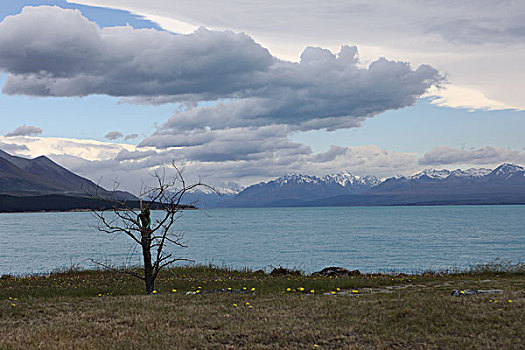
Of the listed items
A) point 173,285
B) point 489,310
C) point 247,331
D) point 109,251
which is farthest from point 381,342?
point 109,251

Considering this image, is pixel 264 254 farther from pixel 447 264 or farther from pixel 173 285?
pixel 173 285

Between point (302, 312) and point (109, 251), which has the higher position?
point (302, 312)

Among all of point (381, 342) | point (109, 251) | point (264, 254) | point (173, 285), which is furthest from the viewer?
point (109, 251)

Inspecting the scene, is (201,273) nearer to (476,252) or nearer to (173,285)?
(173,285)

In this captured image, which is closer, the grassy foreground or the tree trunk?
the grassy foreground

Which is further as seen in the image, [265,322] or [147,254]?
[147,254]

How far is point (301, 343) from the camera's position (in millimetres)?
10938

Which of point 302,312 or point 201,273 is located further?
point 201,273

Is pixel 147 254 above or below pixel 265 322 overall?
above

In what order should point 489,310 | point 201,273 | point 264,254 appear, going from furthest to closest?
point 264,254 < point 201,273 < point 489,310

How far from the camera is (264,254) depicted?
69438mm

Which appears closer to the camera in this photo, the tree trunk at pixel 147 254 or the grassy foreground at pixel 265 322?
the grassy foreground at pixel 265 322

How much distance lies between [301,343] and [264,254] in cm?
5901

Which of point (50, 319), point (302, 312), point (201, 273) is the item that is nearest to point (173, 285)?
point (201, 273)
